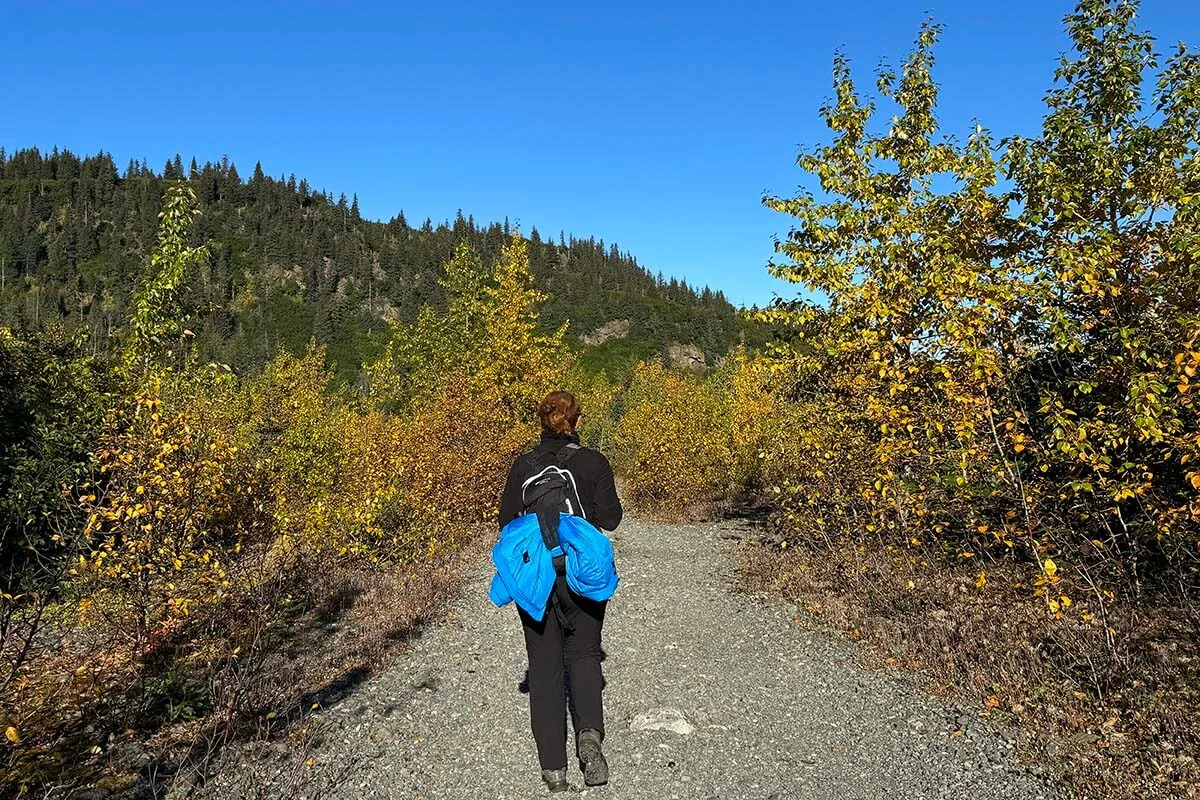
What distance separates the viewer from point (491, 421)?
1552 centimetres

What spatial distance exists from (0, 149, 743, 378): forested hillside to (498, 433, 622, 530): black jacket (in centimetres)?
8973

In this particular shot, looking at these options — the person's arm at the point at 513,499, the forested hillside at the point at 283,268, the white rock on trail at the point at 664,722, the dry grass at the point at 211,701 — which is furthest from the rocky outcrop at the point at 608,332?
the person's arm at the point at 513,499

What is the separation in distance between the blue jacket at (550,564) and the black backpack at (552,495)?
0.14ft

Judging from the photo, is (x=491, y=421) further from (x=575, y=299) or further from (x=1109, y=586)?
(x=575, y=299)

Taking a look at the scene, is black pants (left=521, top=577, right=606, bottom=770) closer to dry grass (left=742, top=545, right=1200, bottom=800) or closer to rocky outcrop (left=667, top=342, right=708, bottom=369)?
dry grass (left=742, top=545, right=1200, bottom=800)

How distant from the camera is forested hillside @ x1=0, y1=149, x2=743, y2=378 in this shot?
11138 cm

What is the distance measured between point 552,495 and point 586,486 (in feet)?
0.80

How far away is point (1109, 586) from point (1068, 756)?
4007 mm

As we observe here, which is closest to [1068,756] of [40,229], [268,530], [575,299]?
[268,530]

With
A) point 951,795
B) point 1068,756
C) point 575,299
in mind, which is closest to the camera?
point 951,795

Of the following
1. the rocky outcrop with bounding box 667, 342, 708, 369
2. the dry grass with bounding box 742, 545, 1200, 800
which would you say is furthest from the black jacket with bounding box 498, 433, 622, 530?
the rocky outcrop with bounding box 667, 342, 708, 369

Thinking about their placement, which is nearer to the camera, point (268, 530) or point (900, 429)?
point (900, 429)

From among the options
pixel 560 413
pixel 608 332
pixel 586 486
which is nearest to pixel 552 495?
pixel 586 486

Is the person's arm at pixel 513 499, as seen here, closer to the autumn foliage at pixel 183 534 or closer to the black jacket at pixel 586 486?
the black jacket at pixel 586 486
